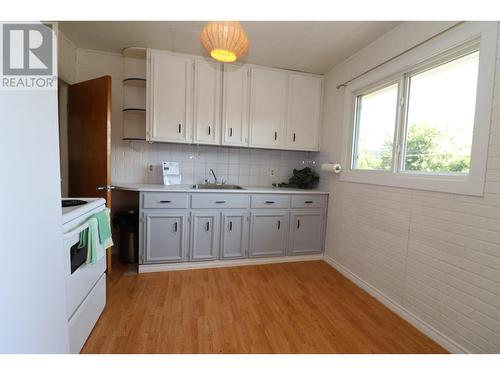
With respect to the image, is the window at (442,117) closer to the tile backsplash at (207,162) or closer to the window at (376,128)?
the window at (376,128)

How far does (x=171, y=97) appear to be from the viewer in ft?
8.79

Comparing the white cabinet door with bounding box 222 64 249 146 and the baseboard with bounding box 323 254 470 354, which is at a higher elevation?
the white cabinet door with bounding box 222 64 249 146

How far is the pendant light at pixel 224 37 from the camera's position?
1.48 m

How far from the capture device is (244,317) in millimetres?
1802

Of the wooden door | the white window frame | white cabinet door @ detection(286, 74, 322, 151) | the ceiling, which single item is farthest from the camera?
white cabinet door @ detection(286, 74, 322, 151)

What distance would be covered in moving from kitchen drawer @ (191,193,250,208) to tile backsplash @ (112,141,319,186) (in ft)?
2.05

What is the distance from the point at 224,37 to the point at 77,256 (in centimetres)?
159

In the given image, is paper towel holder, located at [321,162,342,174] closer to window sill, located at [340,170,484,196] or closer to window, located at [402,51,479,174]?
window sill, located at [340,170,484,196]

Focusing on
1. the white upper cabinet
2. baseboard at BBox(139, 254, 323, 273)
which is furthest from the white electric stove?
the white upper cabinet

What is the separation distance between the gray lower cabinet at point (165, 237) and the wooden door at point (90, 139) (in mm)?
409

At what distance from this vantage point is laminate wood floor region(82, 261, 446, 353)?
1.51m

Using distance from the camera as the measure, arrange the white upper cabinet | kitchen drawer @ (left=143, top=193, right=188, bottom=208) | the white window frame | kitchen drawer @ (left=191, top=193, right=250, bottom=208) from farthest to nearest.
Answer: the white upper cabinet, kitchen drawer @ (left=191, top=193, right=250, bottom=208), kitchen drawer @ (left=143, top=193, right=188, bottom=208), the white window frame

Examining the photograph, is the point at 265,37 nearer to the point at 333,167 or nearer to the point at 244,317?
the point at 333,167
